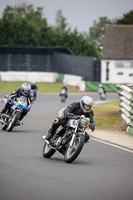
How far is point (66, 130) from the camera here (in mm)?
11977

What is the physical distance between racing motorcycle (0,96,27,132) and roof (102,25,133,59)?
193ft

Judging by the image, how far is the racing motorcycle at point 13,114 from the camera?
18.3 meters

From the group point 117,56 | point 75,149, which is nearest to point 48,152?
point 75,149

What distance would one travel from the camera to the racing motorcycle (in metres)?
18.3

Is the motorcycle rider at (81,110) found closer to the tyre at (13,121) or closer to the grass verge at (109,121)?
the tyre at (13,121)

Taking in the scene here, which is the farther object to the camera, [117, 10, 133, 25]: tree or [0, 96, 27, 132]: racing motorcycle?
[117, 10, 133, 25]: tree

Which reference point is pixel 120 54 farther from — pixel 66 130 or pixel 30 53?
pixel 66 130

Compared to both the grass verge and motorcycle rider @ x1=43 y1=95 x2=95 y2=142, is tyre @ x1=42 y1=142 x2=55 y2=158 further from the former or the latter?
the grass verge

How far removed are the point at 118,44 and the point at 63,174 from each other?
68.4 m

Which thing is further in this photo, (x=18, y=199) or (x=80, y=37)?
(x=80, y=37)

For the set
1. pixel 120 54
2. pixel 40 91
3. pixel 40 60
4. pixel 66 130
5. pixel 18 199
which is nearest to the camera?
pixel 18 199

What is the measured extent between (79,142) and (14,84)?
53.2 m

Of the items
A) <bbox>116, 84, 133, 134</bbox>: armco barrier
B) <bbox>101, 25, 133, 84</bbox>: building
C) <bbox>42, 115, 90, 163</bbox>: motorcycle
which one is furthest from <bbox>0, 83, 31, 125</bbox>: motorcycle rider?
<bbox>101, 25, 133, 84</bbox>: building

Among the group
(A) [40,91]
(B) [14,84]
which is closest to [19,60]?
(B) [14,84]
